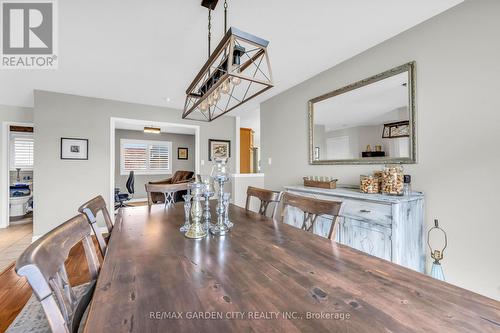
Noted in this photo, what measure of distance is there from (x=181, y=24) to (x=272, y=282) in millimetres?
2033

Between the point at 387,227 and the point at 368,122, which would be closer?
the point at 387,227

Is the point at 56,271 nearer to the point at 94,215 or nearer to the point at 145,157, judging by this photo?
the point at 94,215

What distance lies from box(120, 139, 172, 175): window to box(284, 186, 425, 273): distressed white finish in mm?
6366

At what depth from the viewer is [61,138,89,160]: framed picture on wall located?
136 inches

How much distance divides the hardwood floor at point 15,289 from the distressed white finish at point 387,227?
2.20 meters

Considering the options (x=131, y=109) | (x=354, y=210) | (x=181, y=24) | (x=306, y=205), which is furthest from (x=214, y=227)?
(x=131, y=109)

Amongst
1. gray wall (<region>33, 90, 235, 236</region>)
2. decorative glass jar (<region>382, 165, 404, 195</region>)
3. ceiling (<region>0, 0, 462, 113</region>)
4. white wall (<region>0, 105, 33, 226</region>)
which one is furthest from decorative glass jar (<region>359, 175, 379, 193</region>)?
white wall (<region>0, 105, 33, 226</region>)

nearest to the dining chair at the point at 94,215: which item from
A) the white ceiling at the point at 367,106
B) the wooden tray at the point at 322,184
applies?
the wooden tray at the point at 322,184

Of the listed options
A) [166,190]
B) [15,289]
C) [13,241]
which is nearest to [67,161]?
[13,241]

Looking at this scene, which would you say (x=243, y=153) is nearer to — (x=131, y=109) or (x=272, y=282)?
(x=131, y=109)

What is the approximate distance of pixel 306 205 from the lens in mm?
1420

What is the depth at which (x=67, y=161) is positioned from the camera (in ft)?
11.5

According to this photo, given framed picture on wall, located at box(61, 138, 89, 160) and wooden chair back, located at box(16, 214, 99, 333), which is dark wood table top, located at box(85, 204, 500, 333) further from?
framed picture on wall, located at box(61, 138, 89, 160)

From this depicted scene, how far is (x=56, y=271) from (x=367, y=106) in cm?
268
